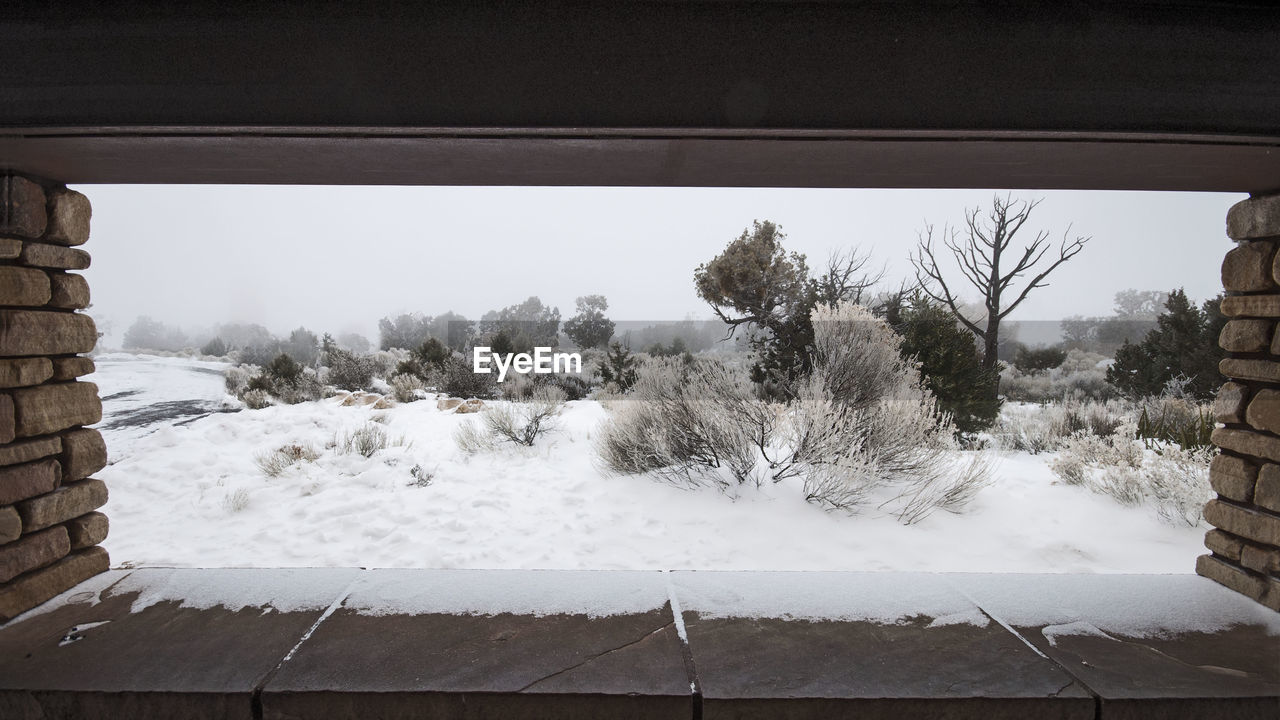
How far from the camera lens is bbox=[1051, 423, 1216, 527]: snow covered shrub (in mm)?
3504

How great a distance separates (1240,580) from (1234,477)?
327 millimetres

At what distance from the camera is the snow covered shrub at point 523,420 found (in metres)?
5.29

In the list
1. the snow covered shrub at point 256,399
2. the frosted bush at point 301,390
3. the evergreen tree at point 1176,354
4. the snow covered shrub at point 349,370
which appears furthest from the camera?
the snow covered shrub at point 349,370

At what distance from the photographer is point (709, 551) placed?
339 cm

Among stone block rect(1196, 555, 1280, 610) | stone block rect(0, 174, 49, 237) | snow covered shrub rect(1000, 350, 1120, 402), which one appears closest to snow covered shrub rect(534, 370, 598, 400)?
snow covered shrub rect(1000, 350, 1120, 402)

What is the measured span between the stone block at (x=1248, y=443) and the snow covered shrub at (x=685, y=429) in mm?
2332

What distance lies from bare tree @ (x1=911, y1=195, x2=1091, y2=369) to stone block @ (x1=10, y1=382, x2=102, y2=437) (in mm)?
5864

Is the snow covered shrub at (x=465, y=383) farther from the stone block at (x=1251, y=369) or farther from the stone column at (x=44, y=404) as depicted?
the stone block at (x=1251, y=369)

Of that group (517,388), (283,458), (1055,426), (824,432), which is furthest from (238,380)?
(1055,426)

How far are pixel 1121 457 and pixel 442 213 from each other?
27.7 feet

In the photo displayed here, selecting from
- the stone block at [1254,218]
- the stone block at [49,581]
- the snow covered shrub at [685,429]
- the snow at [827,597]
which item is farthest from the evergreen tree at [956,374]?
the stone block at [49,581]

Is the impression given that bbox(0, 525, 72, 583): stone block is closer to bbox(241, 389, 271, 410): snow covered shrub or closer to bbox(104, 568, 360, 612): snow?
bbox(104, 568, 360, 612): snow

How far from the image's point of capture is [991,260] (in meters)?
5.62

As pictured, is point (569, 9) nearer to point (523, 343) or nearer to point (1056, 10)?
point (1056, 10)
